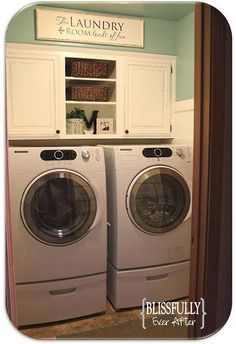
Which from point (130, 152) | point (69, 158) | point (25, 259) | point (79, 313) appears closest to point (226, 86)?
point (130, 152)

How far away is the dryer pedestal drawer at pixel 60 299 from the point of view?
1481 millimetres

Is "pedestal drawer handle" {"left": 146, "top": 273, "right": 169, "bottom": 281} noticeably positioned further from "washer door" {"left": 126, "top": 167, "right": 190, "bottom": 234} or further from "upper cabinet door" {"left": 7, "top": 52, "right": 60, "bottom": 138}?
"upper cabinet door" {"left": 7, "top": 52, "right": 60, "bottom": 138}

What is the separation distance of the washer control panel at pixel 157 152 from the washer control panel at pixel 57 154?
1.33ft

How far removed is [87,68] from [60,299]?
1.33 meters

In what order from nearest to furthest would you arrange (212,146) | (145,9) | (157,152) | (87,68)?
(212,146) < (145,9) < (157,152) < (87,68)

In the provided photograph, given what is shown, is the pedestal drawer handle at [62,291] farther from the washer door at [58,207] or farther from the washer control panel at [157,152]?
the washer control panel at [157,152]

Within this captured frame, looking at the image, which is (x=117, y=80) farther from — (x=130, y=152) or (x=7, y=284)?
(x=7, y=284)

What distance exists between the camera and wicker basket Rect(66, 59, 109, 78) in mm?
1698

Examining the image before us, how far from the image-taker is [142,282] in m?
1.66

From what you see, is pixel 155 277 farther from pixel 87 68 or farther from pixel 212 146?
pixel 87 68

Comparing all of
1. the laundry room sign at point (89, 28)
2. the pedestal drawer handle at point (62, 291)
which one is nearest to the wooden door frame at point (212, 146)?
the laundry room sign at point (89, 28)

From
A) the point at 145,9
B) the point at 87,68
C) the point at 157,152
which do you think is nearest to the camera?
the point at 145,9

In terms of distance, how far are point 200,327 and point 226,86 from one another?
885 mm

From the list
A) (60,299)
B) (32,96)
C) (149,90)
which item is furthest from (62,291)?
(149,90)
